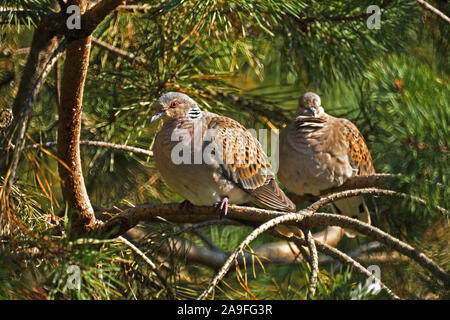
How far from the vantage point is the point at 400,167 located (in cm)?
123

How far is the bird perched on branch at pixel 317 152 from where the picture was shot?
2381 mm

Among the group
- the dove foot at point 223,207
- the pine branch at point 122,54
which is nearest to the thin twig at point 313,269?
the dove foot at point 223,207

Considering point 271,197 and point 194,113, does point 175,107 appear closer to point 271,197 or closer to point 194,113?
point 194,113

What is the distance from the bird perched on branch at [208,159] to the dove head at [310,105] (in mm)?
458

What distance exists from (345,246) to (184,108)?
1.83m

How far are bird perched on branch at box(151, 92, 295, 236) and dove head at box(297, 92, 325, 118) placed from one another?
0.46 metres

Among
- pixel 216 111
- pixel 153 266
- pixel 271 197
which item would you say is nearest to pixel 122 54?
pixel 216 111

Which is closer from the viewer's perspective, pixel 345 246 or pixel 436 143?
pixel 436 143

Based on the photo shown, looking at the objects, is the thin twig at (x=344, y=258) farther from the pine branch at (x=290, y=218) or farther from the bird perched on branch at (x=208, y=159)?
the bird perched on branch at (x=208, y=159)

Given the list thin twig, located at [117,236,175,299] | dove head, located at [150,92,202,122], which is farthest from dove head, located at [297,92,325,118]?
thin twig, located at [117,236,175,299]

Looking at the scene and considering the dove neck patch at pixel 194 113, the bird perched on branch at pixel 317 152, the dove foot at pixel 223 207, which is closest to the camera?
the dove foot at pixel 223 207
